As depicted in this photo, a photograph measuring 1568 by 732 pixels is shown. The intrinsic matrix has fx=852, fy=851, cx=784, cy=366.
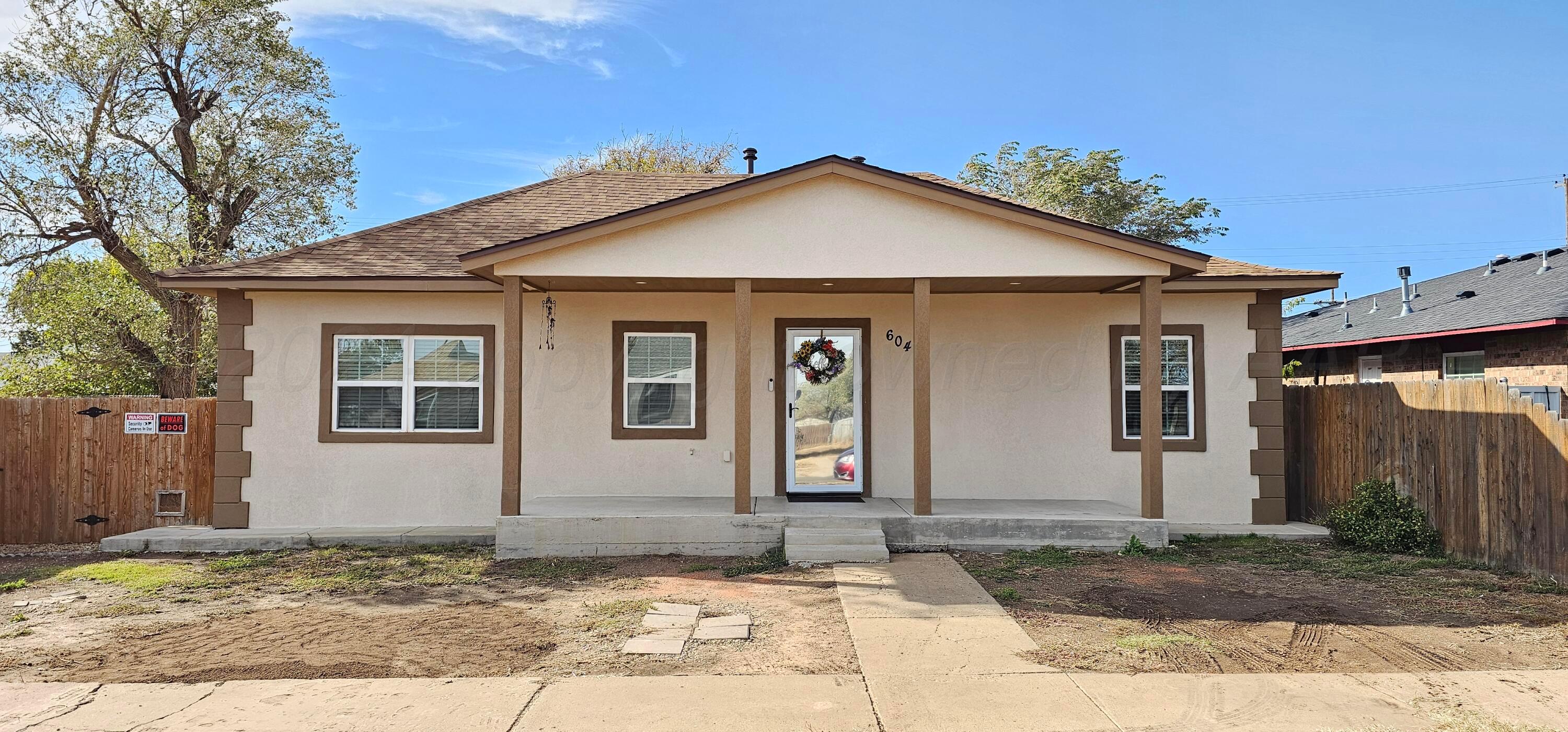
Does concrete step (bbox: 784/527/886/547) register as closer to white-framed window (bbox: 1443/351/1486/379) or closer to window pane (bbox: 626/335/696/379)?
window pane (bbox: 626/335/696/379)

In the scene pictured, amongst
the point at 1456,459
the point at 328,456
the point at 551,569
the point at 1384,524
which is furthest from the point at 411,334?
the point at 1456,459

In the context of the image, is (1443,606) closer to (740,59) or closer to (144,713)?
(144,713)

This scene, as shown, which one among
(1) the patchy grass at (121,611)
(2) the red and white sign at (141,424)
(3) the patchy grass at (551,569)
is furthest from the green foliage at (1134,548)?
(2) the red and white sign at (141,424)

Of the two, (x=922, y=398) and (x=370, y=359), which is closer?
(x=922, y=398)

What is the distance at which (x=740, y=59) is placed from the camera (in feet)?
60.2

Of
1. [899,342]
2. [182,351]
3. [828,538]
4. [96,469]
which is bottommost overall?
[828,538]

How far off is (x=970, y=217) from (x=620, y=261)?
3511mm

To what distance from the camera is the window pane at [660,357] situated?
Answer: 10.0m

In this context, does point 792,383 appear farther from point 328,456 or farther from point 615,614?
point 328,456

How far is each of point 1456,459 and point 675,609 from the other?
724cm

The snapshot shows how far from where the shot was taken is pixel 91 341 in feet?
54.3

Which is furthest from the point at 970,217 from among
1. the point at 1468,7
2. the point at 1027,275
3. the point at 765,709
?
the point at 1468,7

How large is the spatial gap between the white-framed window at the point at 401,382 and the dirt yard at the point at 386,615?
1544mm

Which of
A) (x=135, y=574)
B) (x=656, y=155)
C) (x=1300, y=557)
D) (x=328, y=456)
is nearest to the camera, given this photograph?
(x=135, y=574)
